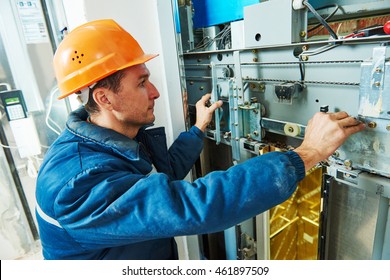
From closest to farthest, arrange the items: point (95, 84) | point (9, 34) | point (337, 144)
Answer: point (337, 144), point (95, 84), point (9, 34)

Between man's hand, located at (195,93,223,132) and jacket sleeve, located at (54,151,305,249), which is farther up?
man's hand, located at (195,93,223,132)

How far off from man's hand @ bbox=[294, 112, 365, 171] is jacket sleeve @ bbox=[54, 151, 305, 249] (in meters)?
0.05

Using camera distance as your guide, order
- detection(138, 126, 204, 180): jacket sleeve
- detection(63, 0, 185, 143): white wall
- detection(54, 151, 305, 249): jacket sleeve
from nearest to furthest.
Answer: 1. detection(54, 151, 305, 249): jacket sleeve
2. detection(63, 0, 185, 143): white wall
3. detection(138, 126, 204, 180): jacket sleeve

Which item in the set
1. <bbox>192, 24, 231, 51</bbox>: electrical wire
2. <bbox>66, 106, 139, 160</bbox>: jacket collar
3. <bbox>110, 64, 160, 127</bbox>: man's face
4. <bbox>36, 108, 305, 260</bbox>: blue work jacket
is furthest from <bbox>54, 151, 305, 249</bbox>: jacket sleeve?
<bbox>192, 24, 231, 51</bbox>: electrical wire

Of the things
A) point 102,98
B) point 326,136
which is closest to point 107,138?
point 102,98

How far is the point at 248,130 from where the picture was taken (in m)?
1.05

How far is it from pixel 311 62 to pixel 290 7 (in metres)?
0.16

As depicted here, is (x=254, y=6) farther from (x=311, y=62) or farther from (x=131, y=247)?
(x=131, y=247)

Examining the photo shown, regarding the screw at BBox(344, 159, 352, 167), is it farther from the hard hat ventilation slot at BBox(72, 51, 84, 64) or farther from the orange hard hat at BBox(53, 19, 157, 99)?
the hard hat ventilation slot at BBox(72, 51, 84, 64)

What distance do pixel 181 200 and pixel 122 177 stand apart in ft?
0.53

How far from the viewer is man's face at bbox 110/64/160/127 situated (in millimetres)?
853

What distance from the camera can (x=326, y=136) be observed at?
0.68 m

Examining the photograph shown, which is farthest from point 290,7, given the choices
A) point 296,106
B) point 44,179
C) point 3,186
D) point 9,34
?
point 3,186

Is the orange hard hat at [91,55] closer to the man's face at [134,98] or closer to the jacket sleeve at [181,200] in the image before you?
the man's face at [134,98]
